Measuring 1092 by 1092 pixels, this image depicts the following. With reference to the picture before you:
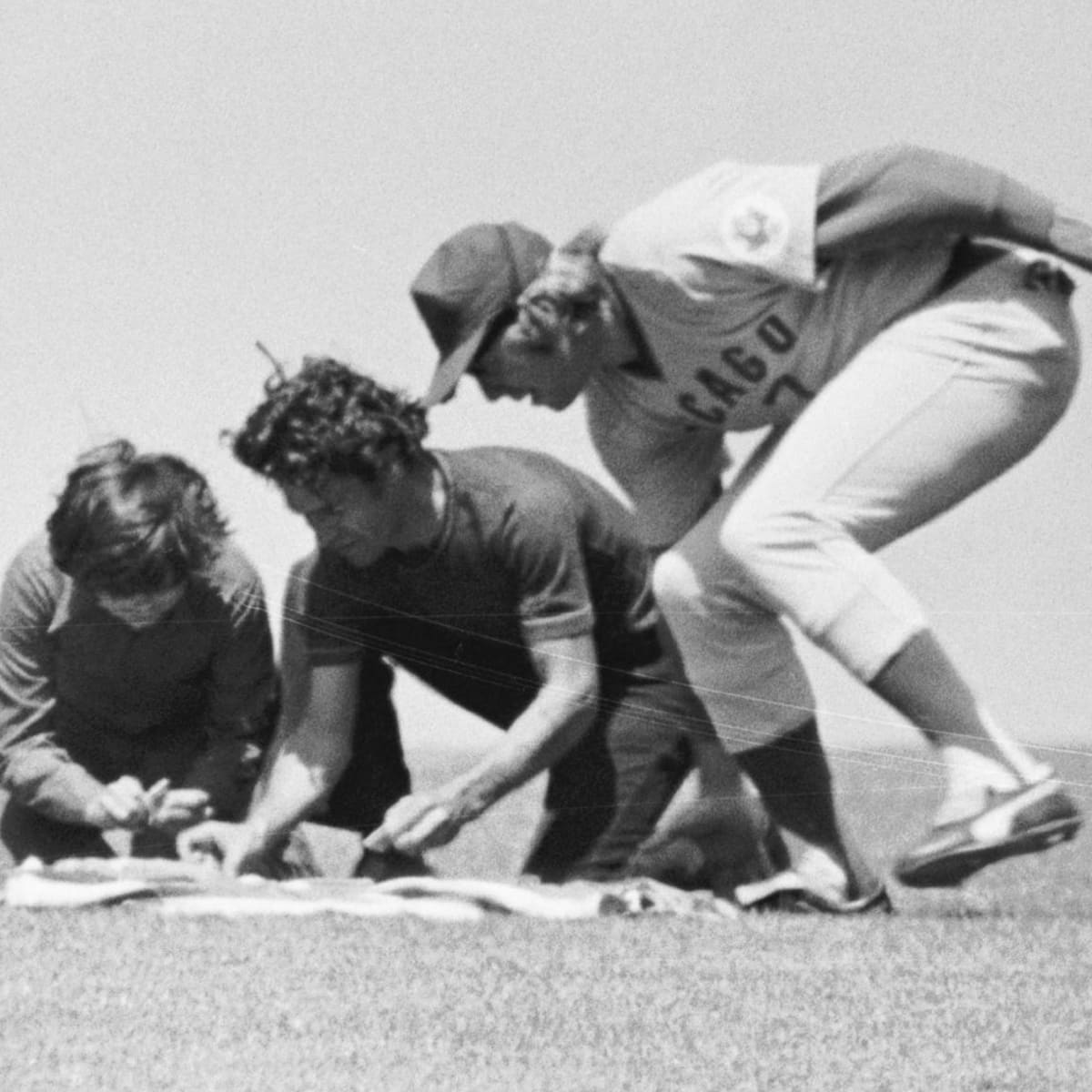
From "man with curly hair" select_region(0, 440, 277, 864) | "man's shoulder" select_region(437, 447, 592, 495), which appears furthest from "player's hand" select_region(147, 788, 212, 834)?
"man's shoulder" select_region(437, 447, 592, 495)

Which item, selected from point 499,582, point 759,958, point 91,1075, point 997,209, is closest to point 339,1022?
point 91,1075

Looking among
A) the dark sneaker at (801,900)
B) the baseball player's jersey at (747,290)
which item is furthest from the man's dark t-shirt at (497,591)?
the dark sneaker at (801,900)

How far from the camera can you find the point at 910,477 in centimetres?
327

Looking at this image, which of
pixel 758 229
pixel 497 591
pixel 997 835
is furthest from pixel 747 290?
pixel 997 835

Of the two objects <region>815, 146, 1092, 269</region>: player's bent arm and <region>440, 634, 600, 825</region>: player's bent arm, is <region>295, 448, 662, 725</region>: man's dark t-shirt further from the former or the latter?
<region>815, 146, 1092, 269</region>: player's bent arm

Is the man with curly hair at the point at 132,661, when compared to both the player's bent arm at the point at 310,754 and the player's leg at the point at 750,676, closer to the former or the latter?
the player's bent arm at the point at 310,754

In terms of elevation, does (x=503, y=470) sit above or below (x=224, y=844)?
above

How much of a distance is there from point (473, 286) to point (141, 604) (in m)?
0.61

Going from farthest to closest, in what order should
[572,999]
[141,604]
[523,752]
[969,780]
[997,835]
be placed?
[141,604] → [523,752] → [969,780] → [997,835] → [572,999]

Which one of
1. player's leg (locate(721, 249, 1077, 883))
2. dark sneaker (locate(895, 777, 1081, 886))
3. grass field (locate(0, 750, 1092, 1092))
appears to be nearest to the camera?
grass field (locate(0, 750, 1092, 1092))

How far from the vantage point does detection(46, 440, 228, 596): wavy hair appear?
3404 millimetres

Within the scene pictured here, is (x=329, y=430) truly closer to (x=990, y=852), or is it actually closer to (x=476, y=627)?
(x=476, y=627)

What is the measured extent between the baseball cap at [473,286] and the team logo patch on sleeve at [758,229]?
262mm

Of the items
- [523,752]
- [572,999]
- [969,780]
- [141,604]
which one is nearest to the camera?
[572,999]
